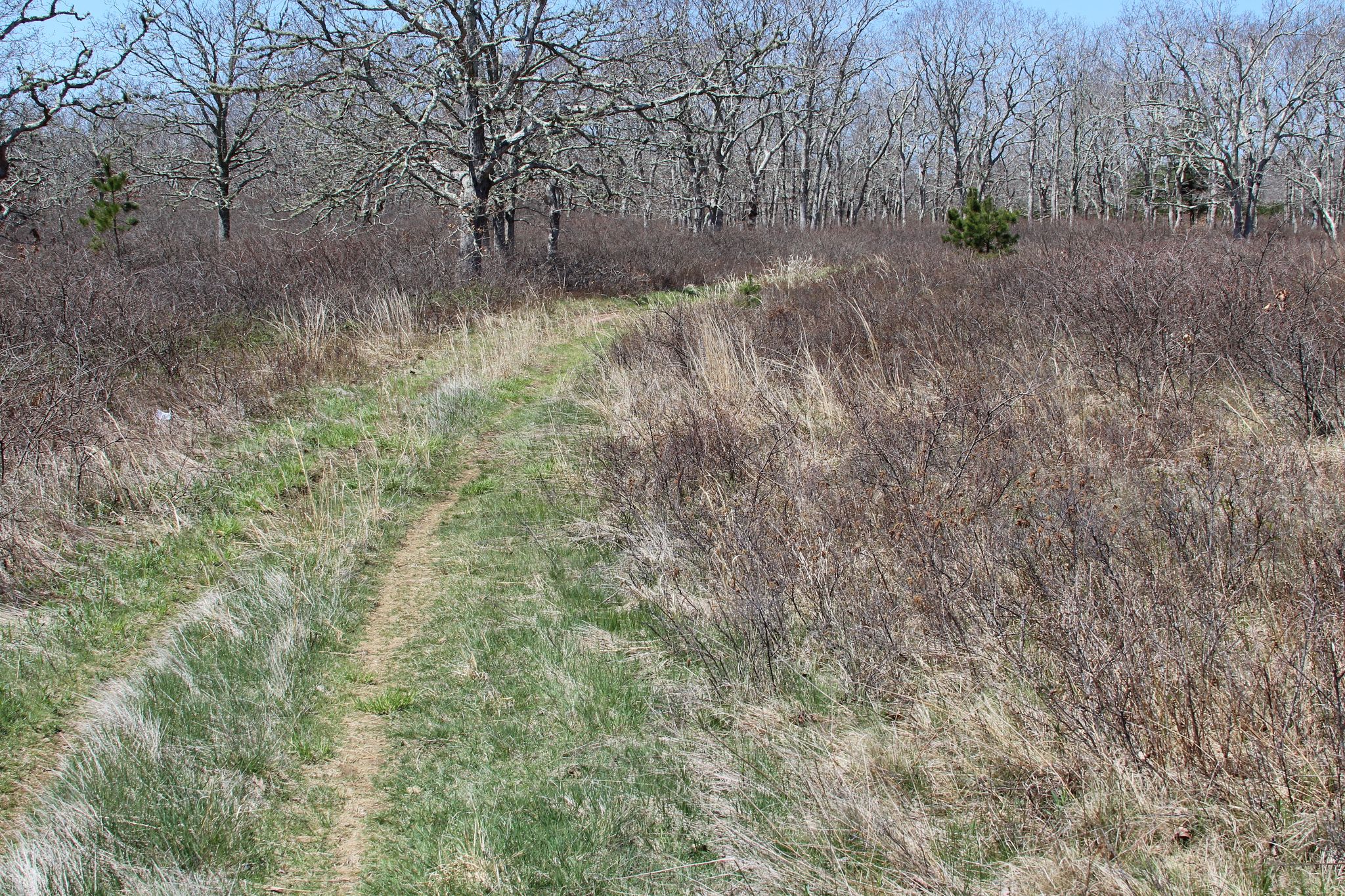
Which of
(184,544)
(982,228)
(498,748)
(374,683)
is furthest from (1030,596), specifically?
(982,228)

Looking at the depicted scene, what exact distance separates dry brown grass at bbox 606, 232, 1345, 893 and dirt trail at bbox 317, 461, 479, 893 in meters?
1.14

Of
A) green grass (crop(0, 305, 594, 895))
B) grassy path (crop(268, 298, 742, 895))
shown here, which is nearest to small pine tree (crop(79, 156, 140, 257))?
green grass (crop(0, 305, 594, 895))

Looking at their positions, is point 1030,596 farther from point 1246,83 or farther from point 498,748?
point 1246,83

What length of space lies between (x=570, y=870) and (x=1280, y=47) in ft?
98.2

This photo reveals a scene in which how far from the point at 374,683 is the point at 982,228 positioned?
47.9 ft

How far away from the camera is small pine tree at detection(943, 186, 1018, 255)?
51.6ft

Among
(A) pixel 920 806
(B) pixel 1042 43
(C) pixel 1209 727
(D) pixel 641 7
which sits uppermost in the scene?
(B) pixel 1042 43

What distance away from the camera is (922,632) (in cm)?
341

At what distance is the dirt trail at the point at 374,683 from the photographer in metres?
2.85

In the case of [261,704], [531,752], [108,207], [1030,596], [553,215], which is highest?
[108,207]

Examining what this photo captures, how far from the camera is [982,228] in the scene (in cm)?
1573

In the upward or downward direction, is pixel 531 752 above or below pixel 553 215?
below

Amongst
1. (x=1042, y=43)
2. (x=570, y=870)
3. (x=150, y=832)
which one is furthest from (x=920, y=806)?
(x=1042, y=43)

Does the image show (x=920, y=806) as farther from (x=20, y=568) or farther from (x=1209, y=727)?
(x=20, y=568)
